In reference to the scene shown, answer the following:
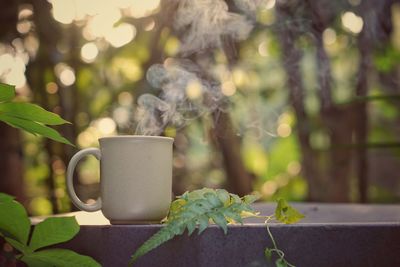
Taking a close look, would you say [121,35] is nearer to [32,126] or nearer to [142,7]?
[142,7]

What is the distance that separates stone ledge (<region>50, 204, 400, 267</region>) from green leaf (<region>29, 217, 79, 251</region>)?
81 millimetres

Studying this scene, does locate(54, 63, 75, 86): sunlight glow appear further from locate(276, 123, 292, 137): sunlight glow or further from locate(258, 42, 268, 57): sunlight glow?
locate(276, 123, 292, 137): sunlight glow

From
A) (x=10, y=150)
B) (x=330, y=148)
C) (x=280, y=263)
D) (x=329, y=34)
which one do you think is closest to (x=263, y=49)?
(x=329, y=34)

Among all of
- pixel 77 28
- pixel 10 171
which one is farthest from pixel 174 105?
pixel 77 28

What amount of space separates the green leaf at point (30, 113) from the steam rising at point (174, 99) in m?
0.43

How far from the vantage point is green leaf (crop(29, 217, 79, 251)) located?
2.58ft

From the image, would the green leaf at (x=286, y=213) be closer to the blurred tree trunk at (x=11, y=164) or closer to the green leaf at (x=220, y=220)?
the green leaf at (x=220, y=220)

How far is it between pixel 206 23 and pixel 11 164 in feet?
3.04

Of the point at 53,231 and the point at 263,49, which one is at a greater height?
the point at 263,49

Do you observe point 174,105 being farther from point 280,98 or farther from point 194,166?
point 194,166

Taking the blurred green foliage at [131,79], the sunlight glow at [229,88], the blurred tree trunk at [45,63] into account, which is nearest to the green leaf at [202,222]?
the blurred green foliage at [131,79]

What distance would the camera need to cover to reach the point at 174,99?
1.43m

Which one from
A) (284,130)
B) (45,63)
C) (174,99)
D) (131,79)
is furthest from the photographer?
(284,130)

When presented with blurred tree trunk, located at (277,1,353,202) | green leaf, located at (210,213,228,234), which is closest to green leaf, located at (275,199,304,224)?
green leaf, located at (210,213,228,234)
